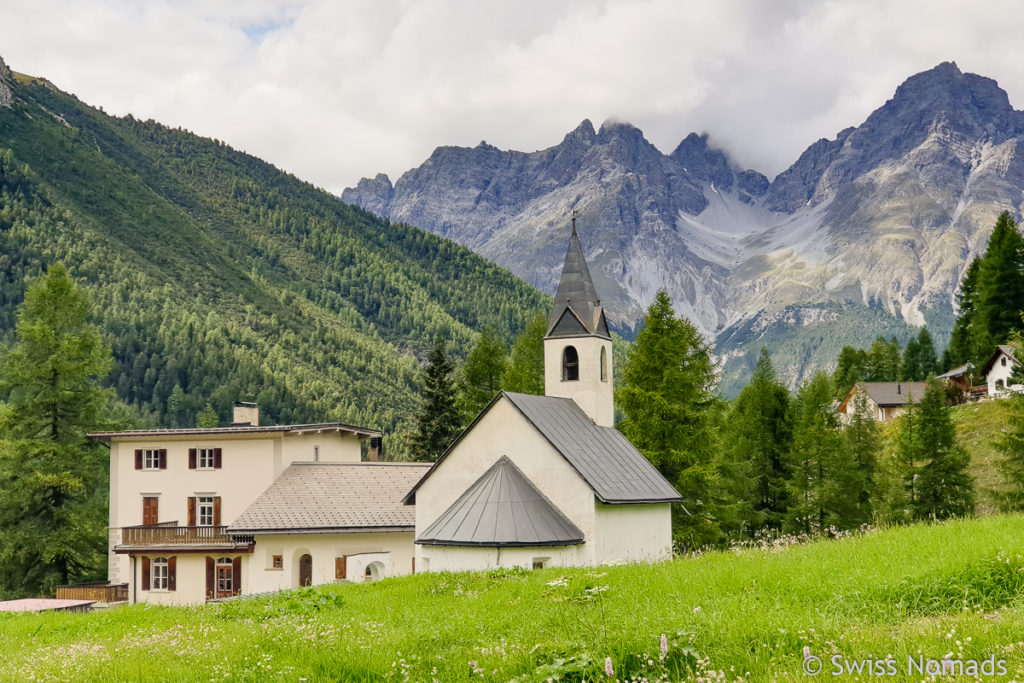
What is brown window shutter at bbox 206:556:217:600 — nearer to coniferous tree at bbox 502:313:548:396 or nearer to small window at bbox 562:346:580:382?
small window at bbox 562:346:580:382

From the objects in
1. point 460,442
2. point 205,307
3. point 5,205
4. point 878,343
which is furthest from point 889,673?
point 5,205

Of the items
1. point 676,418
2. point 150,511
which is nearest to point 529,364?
point 676,418

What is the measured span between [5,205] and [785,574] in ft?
595

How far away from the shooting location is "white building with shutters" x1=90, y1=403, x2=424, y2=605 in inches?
1619

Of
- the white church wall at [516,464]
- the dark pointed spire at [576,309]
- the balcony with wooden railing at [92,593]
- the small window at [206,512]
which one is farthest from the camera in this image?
the small window at [206,512]

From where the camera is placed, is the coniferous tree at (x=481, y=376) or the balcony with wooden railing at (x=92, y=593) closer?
the balcony with wooden railing at (x=92, y=593)

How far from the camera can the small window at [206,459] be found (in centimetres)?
4703

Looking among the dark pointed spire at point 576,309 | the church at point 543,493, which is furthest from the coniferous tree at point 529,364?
the church at point 543,493

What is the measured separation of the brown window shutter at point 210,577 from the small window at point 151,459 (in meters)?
7.11

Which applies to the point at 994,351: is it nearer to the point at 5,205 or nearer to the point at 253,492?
the point at 253,492

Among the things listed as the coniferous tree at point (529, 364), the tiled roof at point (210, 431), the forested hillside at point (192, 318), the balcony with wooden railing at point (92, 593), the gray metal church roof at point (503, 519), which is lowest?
the balcony with wooden railing at point (92, 593)

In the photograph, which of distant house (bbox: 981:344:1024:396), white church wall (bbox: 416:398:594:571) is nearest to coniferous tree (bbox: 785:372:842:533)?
white church wall (bbox: 416:398:594:571)

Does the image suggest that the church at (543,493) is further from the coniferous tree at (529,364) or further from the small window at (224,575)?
the coniferous tree at (529,364)

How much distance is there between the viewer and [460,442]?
31547 millimetres
